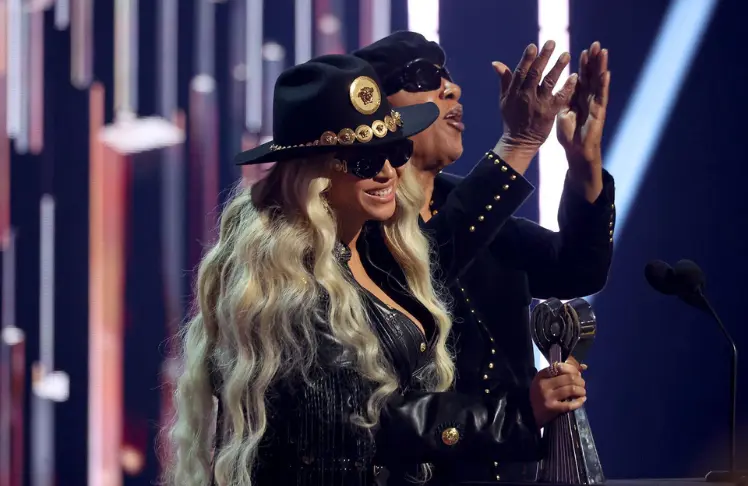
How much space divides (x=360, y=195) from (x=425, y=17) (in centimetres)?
194

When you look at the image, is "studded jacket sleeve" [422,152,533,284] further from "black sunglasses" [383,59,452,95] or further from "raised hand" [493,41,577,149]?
"black sunglasses" [383,59,452,95]

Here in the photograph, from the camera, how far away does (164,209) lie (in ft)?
12.7

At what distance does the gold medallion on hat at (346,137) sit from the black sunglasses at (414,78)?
0.63 metres

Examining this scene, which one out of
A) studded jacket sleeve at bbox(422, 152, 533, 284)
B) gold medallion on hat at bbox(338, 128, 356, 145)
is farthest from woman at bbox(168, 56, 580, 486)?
studded jacket sleeve at bbox(422, 152, 533, 284)

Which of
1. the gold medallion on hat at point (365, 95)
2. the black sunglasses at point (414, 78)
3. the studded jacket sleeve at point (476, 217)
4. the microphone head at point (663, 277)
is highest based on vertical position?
the black sunglasses at point (414, 78)

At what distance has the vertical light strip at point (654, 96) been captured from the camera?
4.20 meters

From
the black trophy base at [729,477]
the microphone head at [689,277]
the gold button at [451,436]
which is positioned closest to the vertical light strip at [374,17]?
the microphone head at [689,277]

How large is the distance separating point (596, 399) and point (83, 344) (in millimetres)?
1846

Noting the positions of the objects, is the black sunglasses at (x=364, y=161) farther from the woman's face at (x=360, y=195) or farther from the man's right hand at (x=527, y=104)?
the man's right hand at (x=527, y=104)

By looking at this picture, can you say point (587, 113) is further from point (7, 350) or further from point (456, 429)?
point (7, 350)

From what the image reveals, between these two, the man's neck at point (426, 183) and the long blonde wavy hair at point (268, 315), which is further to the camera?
the man's neck at point (426, 183)

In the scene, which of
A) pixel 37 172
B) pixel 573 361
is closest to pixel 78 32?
pixel 37 172

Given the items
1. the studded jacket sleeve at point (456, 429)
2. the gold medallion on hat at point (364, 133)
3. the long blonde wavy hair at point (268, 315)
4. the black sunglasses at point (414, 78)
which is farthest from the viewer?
the black sunglasses at point (414, 78)

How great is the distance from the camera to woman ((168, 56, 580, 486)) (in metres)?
2.04
